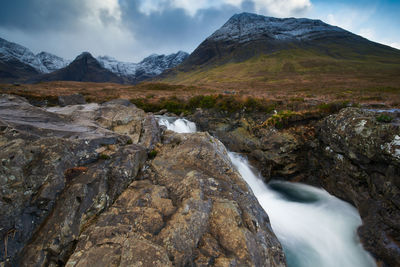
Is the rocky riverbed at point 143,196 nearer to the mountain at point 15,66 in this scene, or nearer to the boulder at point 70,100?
the boulder at point 70,100

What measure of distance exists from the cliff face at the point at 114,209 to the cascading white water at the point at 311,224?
222 inches

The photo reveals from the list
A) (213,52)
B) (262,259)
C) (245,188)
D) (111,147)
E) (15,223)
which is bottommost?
(262,259)

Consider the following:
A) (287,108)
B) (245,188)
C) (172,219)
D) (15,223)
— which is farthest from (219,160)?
(287,108)

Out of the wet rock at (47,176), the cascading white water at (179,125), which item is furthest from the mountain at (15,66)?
the wet rock at (47,176)

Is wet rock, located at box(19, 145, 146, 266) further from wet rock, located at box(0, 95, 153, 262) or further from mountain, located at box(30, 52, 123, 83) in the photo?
mountain, located at box(30, 52, 123, 83)

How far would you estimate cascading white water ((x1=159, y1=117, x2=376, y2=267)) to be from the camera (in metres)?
8.77

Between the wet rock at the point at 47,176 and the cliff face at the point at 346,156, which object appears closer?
the wet rock at the point at 47,176

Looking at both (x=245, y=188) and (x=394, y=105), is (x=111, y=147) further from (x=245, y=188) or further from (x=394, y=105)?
(x=394, y=105)

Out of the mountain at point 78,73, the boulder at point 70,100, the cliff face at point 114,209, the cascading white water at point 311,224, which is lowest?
the cascading white water at point 311,224

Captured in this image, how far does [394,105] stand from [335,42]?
211518 millimetres

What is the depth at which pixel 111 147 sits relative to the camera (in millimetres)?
7156

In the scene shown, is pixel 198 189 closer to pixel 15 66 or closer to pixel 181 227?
pixel 181 227

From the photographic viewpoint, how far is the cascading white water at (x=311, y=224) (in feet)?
28.8

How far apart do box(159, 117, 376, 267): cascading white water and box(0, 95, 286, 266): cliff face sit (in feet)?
18.5
